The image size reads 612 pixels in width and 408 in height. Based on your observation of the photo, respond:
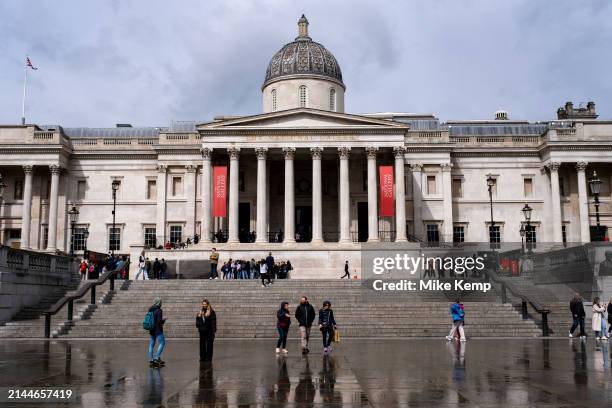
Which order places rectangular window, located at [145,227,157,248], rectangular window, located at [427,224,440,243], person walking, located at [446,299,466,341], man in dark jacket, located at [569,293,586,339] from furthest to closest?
rectangular window, located at [145,227,157,248] < rectangular window, located at [427,224,440,243] < man in dark jacket, located at [569,293,586,339] < person walking, located at [446,299,466,341]

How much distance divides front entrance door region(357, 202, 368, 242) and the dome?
35.9 feet

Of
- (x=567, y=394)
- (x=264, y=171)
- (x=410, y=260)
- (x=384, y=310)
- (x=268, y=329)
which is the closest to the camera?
(x=567, y=394)

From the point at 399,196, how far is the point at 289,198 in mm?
7987

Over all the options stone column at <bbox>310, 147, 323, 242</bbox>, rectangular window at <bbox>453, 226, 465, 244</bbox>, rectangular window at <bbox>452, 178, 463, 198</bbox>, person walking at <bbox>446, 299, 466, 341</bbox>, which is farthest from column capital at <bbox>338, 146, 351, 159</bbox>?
person walking at <bbox>446, 299, 466, 341</bbox>

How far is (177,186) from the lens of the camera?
53.1 metres

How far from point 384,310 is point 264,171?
69.4 feet

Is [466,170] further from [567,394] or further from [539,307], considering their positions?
[567,394]

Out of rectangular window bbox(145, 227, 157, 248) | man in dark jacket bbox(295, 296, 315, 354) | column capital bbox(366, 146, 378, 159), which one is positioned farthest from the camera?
rectangular window bbox(145, 227, 157, 248)

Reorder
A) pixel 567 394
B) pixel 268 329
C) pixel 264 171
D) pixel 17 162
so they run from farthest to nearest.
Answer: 1. pixel 17 162
2. pixel 264 171
3. pixel 268 329
4. pixel 567 394

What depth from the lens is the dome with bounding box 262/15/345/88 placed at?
53281 mm

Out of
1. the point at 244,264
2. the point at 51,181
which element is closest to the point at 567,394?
the point at 244,264

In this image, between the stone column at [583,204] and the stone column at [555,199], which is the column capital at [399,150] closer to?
the stone column at [555,199]

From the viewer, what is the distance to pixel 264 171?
153 ft

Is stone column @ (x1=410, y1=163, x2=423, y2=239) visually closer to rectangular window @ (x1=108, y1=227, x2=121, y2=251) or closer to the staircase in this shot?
the staircase
